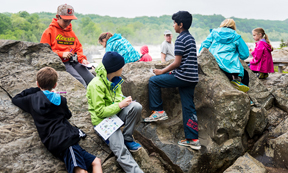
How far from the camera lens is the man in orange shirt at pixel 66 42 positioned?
12.0ft

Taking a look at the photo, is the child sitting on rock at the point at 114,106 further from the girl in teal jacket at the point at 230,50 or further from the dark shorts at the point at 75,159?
the girl in teal jacket at the point at 230,50

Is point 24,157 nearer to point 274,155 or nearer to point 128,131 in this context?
point 128,131

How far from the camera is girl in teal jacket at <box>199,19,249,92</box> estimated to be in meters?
4.16

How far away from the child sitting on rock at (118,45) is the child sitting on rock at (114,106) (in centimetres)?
203

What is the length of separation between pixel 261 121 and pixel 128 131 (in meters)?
2.60

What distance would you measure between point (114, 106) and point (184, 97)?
4.02ft

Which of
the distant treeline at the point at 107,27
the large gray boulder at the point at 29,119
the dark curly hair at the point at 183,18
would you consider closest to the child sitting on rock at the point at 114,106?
the large gray boulder at the point at 29,119

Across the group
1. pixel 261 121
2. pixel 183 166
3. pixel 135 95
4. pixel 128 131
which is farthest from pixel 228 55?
pixel 128 131

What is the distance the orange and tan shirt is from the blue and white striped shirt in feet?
6.33

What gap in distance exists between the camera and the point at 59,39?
3789 mm

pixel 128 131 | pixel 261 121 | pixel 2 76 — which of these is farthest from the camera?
pixel 261 121

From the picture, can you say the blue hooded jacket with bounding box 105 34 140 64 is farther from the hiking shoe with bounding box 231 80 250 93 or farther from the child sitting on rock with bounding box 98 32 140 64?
the hiking shoe with bounding box 231 80 250 93

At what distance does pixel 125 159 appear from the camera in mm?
2418

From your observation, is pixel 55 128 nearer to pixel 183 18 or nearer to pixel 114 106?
pixel 114 106
